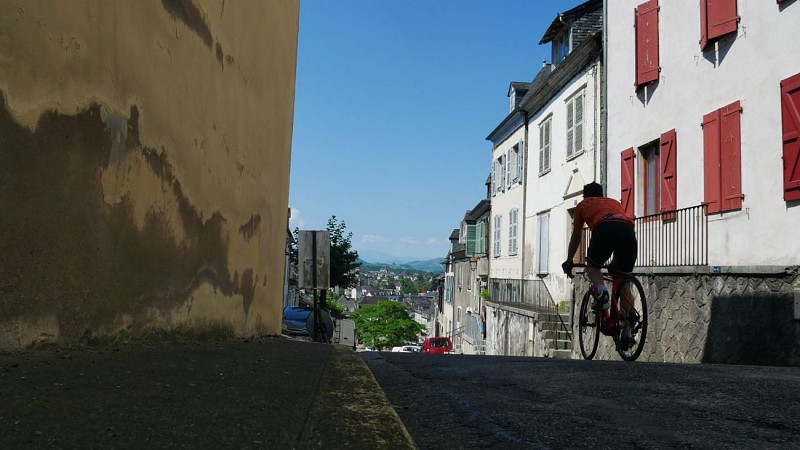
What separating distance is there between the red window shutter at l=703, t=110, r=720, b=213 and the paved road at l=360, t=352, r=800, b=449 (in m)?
6.10

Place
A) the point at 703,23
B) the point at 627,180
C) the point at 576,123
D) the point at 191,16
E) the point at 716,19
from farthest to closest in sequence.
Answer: the point at 576,123, the point at 627,180, the point at 703,23, the point at 716,19, the point at 191,16

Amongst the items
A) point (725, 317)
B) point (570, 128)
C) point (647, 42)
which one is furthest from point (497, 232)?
point (725, 317)

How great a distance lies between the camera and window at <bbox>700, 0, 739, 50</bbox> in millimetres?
10055

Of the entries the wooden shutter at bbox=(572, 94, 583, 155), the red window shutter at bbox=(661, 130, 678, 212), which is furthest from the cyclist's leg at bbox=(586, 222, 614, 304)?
the wooden shutter at bbox=(572, 94, 583, 155)

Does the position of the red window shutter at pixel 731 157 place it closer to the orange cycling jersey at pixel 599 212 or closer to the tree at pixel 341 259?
the orange cycling jersey at pixel 599 212

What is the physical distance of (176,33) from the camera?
4.09 meters

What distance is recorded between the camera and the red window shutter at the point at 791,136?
8531 mm

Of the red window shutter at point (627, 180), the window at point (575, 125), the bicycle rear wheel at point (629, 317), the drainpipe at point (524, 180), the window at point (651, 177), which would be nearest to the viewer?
the bicycle rear wheel at point (629, 317)

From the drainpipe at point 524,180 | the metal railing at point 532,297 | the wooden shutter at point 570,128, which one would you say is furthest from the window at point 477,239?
the wooden shutter at point 570,128

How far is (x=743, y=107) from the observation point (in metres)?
9.80

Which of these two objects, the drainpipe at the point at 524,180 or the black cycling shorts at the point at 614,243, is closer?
the black cycling shorts at the point at 614,243

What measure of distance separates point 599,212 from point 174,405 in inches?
191

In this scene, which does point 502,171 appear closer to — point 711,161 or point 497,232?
point 497,232

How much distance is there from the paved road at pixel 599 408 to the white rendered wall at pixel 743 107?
504cm
